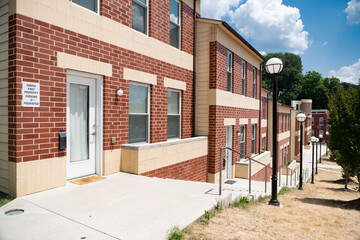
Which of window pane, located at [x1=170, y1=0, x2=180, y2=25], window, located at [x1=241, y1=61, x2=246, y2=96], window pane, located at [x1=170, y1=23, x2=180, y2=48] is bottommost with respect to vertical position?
window, located at [x1=241, y1=61, x2=246, y2=96]

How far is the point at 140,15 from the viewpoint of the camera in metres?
7.64

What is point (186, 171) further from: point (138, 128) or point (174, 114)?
point (138, 128)

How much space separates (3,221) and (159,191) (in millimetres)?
2577

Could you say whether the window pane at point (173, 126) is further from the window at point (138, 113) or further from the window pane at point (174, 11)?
the window pane at point (174, 11)

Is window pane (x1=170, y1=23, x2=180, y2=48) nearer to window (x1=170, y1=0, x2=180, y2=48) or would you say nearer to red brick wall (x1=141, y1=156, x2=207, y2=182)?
window (x1=170, y1=0, x2=180, y2=48)

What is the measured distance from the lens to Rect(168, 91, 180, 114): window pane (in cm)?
898

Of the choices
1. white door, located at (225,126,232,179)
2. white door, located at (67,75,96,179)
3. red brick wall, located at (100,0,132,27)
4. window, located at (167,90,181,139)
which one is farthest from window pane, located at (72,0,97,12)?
white door, located at (225,126,232,179)

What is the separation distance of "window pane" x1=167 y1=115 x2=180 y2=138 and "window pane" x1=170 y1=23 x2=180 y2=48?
268 centimetres

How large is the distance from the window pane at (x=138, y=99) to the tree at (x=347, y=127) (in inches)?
287

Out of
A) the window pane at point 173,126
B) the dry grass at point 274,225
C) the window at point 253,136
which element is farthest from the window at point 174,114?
the window at point 253,136

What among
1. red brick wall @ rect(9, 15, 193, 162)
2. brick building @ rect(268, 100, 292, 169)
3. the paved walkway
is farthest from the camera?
brick building @ rect(268, 100, 292, 169)

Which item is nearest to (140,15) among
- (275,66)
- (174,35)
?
(174,35)

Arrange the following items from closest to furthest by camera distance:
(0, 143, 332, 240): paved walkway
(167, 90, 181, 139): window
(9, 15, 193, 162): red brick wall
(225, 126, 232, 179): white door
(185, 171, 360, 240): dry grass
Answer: (0, 143, 332, 240): paved walkway
(185, 171, 360, 240): dry grass
(9, 15, 193, 162): red brick wall
(167, 90, 181, 139): window
(225, 126, 232, 179): white door

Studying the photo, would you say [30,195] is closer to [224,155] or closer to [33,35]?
[33,35]
